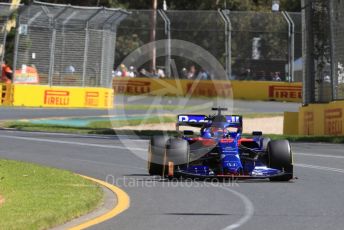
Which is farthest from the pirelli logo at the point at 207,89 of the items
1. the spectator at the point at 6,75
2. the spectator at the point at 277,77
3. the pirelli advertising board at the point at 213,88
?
the spectator at the point at 6,75

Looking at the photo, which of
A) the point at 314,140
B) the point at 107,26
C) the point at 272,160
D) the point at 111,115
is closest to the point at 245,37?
the point at 107,26

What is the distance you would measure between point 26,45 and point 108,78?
416 cm

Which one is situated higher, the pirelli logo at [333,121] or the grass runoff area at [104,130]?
the pirelli logo at [333,121]

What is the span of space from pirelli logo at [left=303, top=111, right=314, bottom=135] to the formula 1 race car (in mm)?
11602

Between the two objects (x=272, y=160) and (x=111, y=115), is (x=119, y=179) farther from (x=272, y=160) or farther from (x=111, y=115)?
(x=111, y=115)

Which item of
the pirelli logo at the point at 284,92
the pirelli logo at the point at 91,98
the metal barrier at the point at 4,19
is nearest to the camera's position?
the metal barrier at the point at 4,19

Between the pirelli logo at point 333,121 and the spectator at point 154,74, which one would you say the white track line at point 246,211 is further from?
the spectator at point 154,74

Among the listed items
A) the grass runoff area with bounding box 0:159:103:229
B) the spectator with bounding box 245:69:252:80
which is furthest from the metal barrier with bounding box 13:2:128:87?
the grass runoff area with bounding box 0:159:103:229

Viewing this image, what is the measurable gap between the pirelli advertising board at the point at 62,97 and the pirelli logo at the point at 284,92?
37.4 ft

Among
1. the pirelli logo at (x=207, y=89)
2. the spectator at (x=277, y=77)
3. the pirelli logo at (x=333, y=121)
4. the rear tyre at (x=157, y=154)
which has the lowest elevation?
the rear tyre at (x=157, y=154)

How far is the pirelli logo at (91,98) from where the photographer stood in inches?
1395

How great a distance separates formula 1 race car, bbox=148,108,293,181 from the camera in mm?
12781

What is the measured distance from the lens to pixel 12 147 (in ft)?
60.0

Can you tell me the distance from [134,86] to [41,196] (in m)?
37.2
